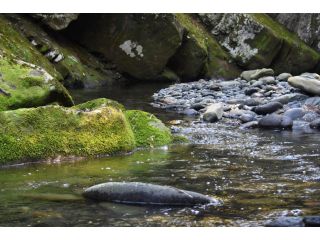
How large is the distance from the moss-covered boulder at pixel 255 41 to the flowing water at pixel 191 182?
16492 millimetres

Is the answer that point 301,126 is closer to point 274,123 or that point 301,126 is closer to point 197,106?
point 274,123

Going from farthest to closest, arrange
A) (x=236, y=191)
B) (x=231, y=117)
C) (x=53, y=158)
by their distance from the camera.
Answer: (x=231, y=117), (x=53, y=158), (x=236, y=191)

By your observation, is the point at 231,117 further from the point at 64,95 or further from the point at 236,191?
the point at 236,191

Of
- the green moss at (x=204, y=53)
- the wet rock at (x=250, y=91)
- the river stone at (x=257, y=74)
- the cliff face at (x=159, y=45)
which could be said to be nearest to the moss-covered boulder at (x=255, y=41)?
the cliff face at (x=159, y=45)

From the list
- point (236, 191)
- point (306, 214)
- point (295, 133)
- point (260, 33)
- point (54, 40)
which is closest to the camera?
point (306, 214)

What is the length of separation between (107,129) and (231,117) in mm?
5598

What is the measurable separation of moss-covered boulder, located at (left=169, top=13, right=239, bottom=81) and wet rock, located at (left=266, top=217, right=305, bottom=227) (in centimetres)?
1897

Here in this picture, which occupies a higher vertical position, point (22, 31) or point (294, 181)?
point (22, 31)

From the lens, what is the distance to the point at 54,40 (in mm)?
20859

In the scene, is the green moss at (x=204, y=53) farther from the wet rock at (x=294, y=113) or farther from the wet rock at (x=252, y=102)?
the wet rock at (x=294, y=113)

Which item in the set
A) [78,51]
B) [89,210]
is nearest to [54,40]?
[78,51]

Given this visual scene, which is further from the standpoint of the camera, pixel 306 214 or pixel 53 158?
pixel 53 158

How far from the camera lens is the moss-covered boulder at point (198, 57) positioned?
23.7 metres

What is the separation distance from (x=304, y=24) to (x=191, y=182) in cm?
2443
